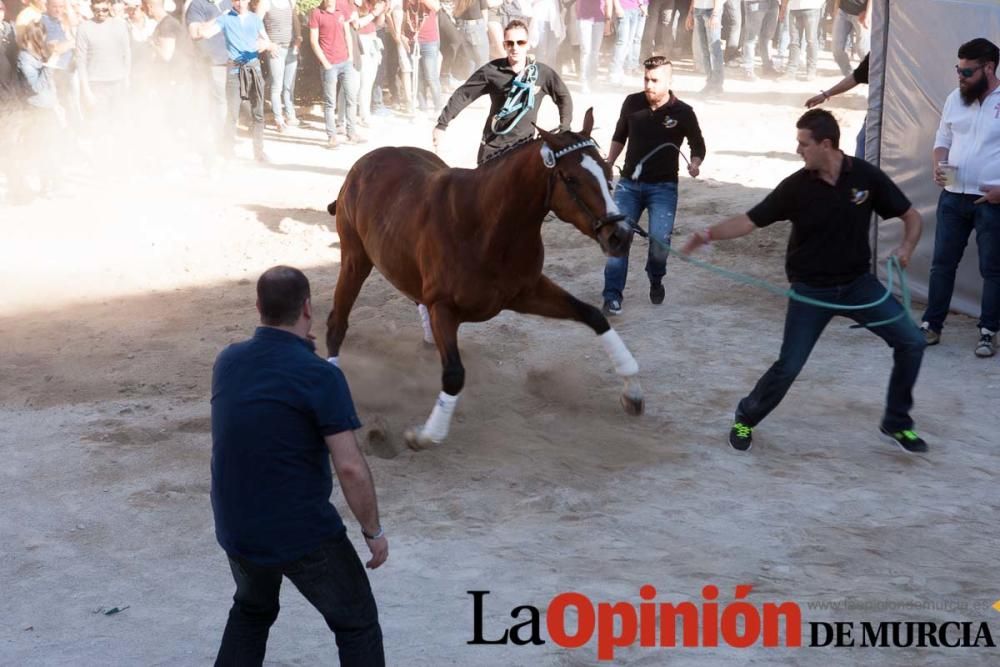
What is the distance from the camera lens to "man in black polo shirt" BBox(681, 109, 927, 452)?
652 centimetres

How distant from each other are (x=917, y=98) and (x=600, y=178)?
4.56 m

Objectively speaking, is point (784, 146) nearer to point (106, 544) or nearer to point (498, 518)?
point (498, 518)

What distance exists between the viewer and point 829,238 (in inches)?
259

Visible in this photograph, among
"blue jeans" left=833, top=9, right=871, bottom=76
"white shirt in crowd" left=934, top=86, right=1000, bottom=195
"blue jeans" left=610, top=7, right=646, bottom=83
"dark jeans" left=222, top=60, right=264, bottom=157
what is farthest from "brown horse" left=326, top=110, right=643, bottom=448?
"blue jeans" left=610, top=7, right=646, bottom=83

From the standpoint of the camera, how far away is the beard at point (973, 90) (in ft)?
27.6

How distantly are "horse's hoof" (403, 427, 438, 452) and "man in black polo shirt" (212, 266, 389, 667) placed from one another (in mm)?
2908

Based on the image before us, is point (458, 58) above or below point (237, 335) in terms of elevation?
above

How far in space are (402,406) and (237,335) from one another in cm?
220

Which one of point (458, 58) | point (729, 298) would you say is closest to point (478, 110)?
point (458, 58)

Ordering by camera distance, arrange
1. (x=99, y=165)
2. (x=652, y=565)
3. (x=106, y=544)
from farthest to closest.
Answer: (x=99, y=165) < (x=106, y=544) < (x=652, y=565)

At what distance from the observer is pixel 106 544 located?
5.96 m

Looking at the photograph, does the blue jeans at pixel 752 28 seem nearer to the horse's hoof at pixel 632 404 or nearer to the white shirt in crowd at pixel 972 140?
the white shirt in crowd at pixel 972 140

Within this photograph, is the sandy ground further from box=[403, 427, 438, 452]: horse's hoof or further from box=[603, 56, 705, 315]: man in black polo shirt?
box=[603, 56, 705, 315]: man in black polo shirt

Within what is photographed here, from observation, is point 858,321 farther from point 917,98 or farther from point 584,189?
point 917,98
